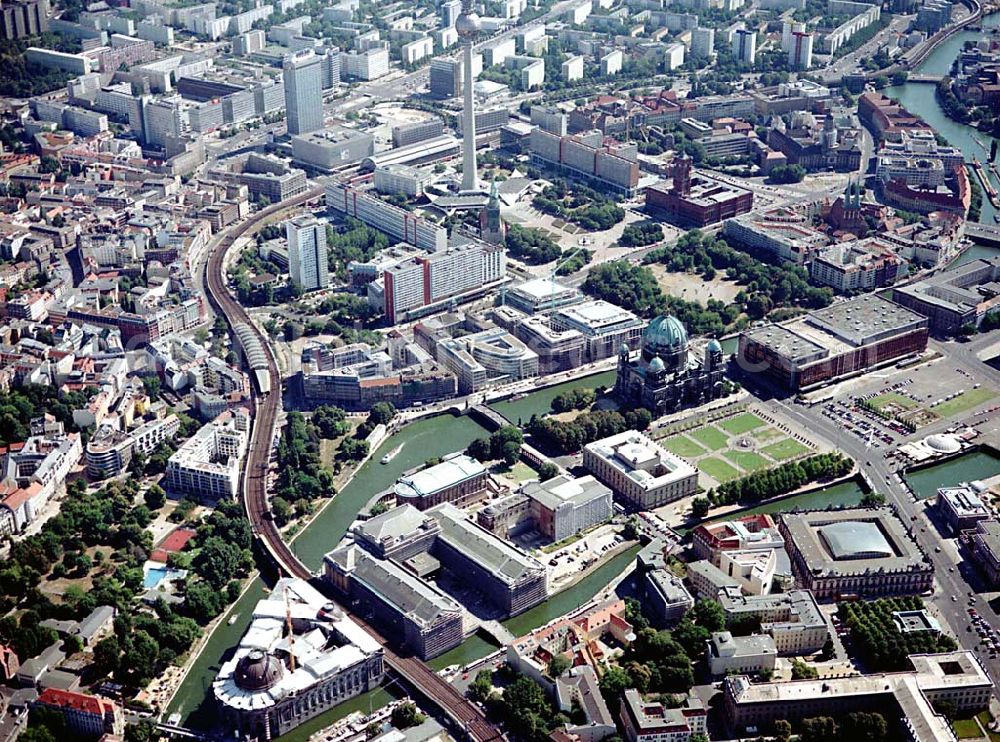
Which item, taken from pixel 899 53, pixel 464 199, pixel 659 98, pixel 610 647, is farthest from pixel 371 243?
pixel 899 53

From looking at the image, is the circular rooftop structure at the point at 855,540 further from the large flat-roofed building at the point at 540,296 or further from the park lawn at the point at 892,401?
the large flat-roofed building at the point at 540,296

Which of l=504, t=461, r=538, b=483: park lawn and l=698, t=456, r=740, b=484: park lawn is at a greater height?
l=698, t=456, r=740, b=484: park lawn

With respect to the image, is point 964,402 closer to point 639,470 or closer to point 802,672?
point 639,470

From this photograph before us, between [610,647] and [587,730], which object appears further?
[610,647]

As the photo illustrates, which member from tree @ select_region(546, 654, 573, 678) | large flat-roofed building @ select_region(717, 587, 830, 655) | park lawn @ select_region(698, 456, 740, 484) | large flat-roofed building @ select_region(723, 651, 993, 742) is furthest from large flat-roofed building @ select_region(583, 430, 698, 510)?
large flat-roofed building @ select_region(723, 651, 993, 742)

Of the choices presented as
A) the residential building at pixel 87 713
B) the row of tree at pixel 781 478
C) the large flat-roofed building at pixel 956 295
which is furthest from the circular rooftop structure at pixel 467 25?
the residential building at pixel 87 713

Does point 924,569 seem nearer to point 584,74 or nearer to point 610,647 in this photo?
point 610,647

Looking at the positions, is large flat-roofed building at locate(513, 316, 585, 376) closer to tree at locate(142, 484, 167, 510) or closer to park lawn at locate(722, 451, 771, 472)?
park lawn at locate(722, 451, 771, 472)
